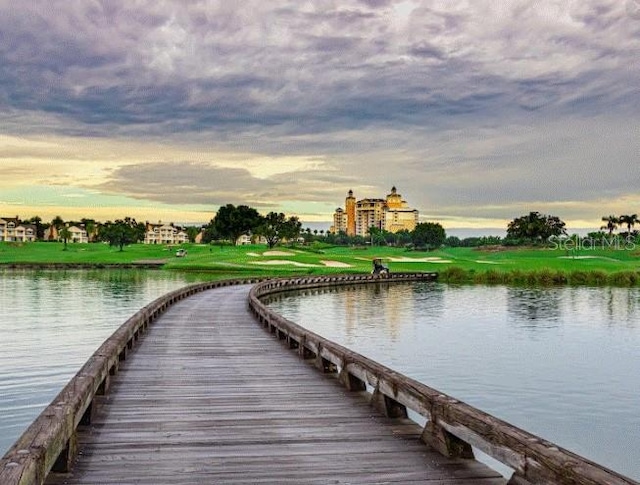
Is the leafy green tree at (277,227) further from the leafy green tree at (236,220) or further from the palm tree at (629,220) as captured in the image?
the palm tree at (629,220)

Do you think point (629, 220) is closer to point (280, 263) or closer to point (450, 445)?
point (280, 263)

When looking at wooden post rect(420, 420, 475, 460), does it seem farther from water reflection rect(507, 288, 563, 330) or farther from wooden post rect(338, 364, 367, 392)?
water reflection rect(507, 288, 563, 330)

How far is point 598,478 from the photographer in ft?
17.2

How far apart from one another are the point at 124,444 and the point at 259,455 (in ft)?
5.91

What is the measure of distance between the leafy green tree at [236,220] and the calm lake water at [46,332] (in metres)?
104

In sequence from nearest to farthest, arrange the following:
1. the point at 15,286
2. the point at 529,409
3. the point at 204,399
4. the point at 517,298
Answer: the point at 204,399 → the point at 529,409 → the point at 517,298 → the point at 15,286

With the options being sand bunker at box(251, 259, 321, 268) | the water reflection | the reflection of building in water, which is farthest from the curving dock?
sand bunker at box(251, 259, 321, 268)

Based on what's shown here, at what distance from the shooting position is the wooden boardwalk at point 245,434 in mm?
7508

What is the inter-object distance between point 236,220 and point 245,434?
157 meters

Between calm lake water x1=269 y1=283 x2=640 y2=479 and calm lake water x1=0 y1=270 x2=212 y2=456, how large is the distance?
33.5ft

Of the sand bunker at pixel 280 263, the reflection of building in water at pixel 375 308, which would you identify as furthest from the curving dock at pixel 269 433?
the sand bunker at pixel 280 263

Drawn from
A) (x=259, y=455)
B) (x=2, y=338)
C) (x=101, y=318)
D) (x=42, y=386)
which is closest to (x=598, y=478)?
(x=259, y=455)

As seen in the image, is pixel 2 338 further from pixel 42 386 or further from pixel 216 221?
pixel 216 221

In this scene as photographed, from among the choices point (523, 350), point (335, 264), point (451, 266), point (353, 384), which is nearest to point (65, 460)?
point (353, 384)
